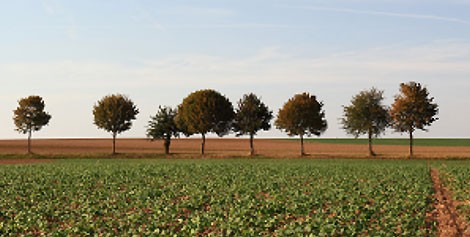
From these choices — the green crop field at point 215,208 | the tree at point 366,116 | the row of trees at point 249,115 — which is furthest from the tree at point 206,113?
the green crop field at point 215,208

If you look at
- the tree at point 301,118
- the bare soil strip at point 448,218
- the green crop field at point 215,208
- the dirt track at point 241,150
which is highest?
the tree at point 301,118

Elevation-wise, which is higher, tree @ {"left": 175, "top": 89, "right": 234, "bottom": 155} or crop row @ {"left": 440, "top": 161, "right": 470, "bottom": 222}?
tree @ {"left": 175, "top": 89, "right": 234, "bottom": 155}

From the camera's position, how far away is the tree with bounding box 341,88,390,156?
9581cm

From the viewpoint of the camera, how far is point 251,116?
10181 centimetres

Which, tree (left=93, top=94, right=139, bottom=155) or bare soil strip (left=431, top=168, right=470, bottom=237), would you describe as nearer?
bare soil strip (left=431, top=168, right=470, bottom=237)

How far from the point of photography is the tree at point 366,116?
314 ft

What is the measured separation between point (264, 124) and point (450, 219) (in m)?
77.5

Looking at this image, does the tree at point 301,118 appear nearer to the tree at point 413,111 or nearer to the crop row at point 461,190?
the tree at point 413,111

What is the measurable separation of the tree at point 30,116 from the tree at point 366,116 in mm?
53772

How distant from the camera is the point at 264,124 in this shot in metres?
102

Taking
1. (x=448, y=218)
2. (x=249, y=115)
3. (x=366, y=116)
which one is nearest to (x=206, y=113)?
(x=249, y=115)

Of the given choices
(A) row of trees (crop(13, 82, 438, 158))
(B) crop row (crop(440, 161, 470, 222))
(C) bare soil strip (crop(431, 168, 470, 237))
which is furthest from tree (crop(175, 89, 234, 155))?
(C) bare soil strip (crop(431, 168, 470, 237))

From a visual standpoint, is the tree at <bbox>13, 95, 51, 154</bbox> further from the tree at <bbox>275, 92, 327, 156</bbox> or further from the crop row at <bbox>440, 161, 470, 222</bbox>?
the crop row at <bbox>440, 161, 470, 222</bbox>

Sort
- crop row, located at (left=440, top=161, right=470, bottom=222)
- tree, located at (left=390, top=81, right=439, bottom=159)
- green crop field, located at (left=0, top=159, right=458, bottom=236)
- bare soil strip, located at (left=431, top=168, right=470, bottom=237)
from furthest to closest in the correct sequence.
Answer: tree, located at (left=390, top=81, right=439, bottom=159), crop row, located at (left=440, top=161, right=470, bottom=222), bare soil strip, located at (left=431, top=168, right=470, bottom=237), green crop field, located at (left=0, top=159, right=458, bottom=236)
